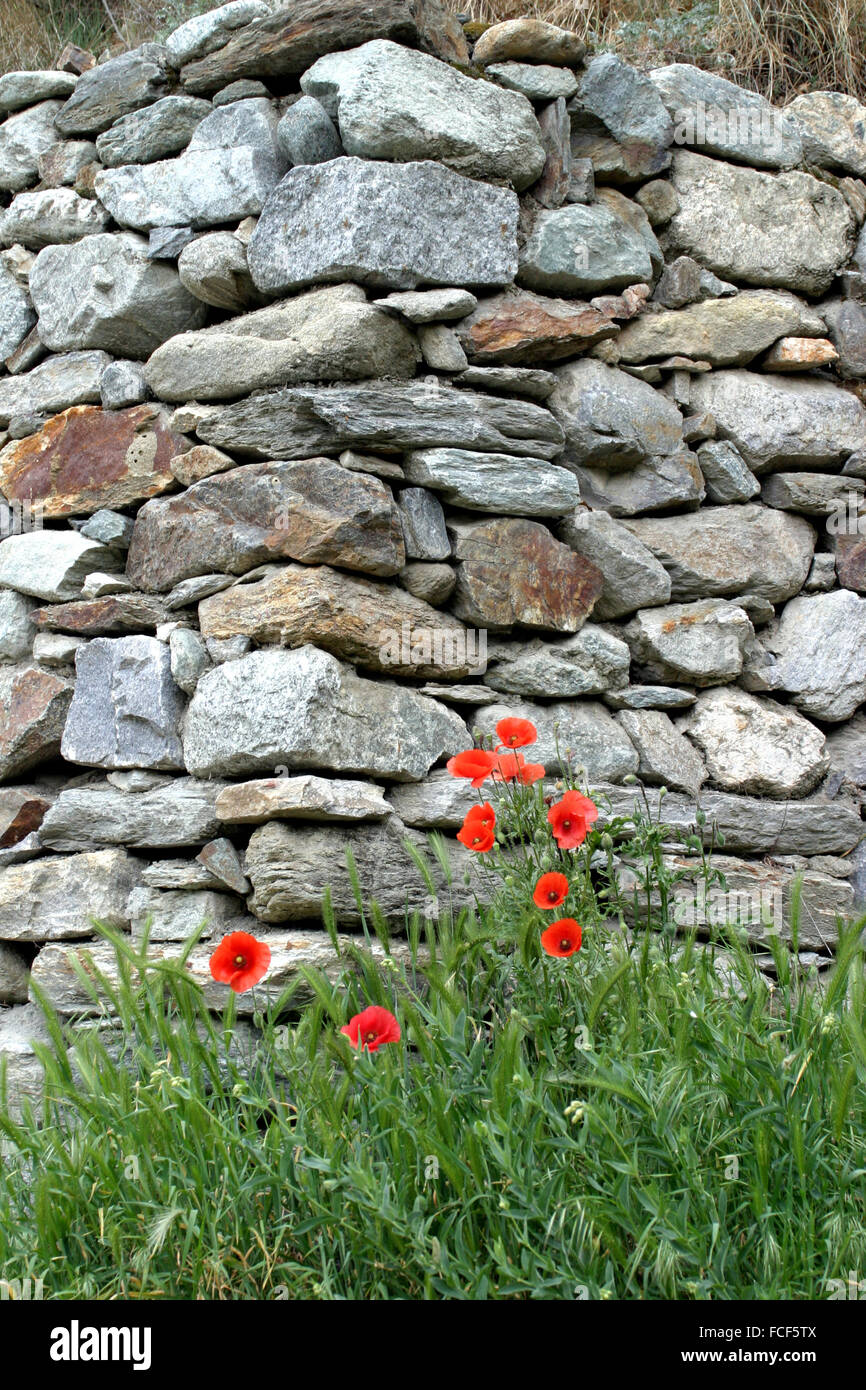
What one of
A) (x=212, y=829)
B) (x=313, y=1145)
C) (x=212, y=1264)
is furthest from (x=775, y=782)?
(x=212, y=1264)

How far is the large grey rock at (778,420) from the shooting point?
3.29 metres

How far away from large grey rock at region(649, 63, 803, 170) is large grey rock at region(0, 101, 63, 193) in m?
1.94

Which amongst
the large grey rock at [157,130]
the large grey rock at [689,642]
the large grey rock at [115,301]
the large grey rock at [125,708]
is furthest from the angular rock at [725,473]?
the large grey rock at [157,130]

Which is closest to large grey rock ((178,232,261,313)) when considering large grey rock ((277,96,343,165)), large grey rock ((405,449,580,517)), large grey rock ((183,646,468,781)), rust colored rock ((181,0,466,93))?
large grey rock ((277,96,343,165))

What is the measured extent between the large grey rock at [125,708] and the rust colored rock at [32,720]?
48 mm

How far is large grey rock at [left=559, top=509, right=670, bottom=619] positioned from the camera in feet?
10.0

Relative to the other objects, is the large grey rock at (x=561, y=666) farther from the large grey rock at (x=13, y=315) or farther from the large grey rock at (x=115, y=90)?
the large grey rock at (x=115, y=90)

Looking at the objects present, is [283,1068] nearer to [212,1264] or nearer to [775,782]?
[212,1264]

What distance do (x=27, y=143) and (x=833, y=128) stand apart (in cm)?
265

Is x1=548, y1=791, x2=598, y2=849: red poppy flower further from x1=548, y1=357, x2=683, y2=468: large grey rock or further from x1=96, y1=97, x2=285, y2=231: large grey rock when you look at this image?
x1=96, y1=97, x2=285, y2=231: large grey rock

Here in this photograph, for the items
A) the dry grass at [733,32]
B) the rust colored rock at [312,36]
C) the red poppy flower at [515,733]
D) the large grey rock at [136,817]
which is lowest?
the large grey rock at [136,817]

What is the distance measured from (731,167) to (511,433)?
51.4 inches

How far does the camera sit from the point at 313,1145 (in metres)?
1.76

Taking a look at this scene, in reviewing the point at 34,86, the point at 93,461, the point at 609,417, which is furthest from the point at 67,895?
the point at 34,86
